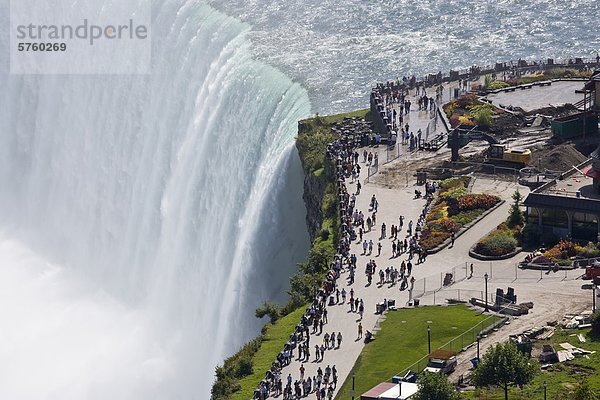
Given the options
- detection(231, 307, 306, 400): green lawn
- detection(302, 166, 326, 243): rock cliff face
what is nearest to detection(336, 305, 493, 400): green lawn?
detection(231, 307, 306, 400): green lawn

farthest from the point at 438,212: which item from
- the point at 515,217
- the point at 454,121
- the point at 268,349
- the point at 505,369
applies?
the point at 505,369

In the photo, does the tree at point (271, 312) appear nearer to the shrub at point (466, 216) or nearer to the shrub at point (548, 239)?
the shrub at point (466, 216)

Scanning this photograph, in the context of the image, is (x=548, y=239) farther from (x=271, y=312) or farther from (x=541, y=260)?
(x=271, y=312)

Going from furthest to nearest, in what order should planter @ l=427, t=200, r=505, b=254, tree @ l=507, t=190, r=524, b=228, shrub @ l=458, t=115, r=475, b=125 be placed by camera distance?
shrub @ l=458, t=115, r=475, b=125 < tree @ l=507, t=190, r=524, b=228 < planter @ l=427, t=200, r=505, b=254

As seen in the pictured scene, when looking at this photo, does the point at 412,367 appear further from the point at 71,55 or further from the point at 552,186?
the point at 71,55

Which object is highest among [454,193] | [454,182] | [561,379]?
[454,182]

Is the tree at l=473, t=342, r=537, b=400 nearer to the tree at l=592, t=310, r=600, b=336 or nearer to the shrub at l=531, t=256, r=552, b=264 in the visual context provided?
the tree at l=592, t=310, r=600, b=336

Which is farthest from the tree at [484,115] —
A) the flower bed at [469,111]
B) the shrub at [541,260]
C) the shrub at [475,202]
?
the shrub at [541,260]
